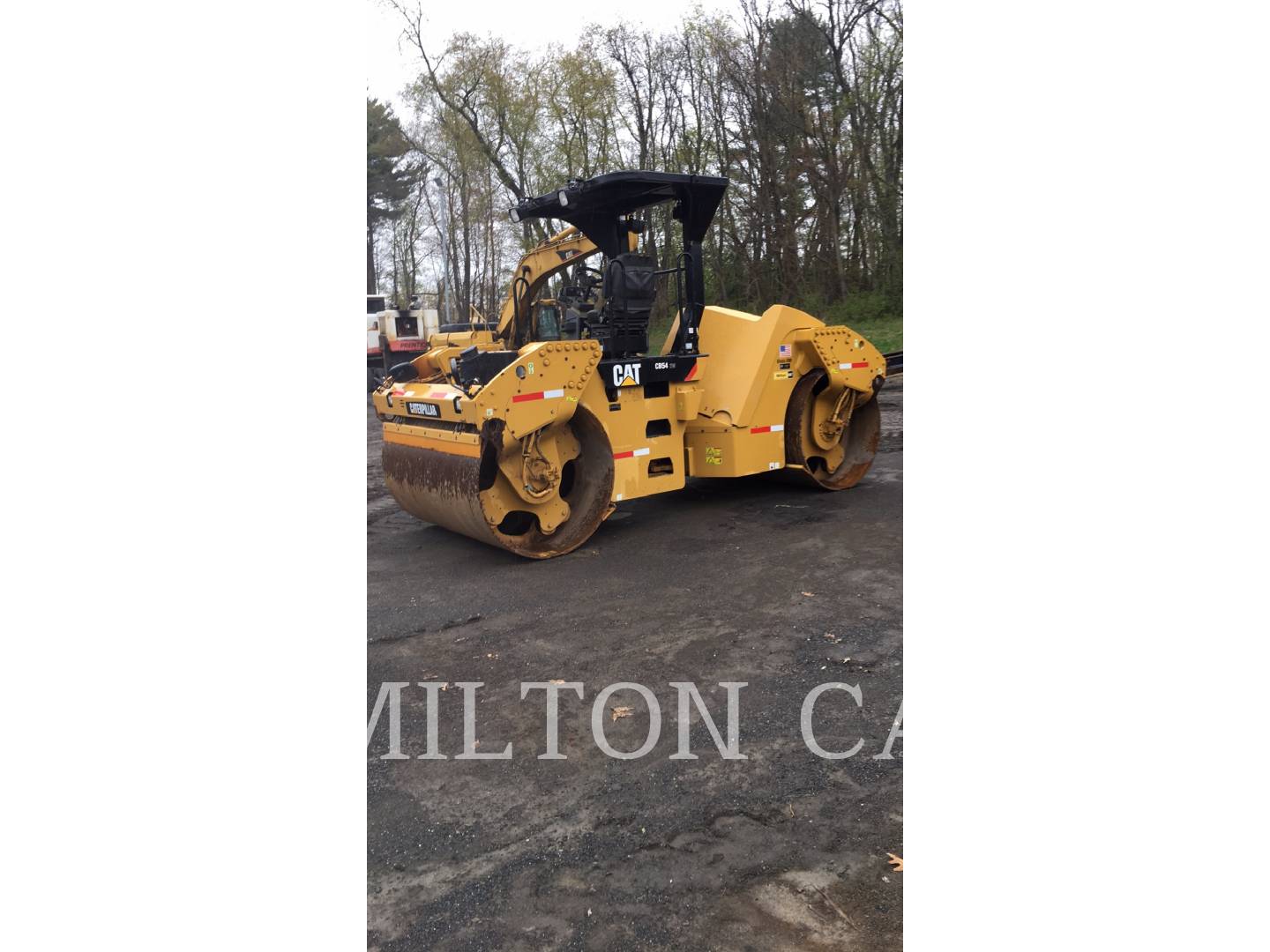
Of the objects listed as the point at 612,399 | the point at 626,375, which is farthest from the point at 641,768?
the point at 626,375

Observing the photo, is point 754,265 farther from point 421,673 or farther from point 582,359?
point 421,673

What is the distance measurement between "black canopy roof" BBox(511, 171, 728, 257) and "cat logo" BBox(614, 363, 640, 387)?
1131 millimetres

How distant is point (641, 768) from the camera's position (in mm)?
3408

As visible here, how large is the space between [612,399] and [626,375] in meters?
0.24

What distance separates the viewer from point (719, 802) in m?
3.14

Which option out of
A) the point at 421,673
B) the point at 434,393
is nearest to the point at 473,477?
the point at 434,393

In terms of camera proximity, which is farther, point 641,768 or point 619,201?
point 619,201

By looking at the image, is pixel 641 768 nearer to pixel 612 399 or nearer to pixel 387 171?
pixel 612 399

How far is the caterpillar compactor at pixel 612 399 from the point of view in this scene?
6.39 metres

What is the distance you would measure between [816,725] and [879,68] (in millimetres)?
15729

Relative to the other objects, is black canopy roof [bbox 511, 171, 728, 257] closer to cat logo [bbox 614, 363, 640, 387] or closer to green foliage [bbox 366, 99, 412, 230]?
cat logo [bbox 614, 363, 640, 387]

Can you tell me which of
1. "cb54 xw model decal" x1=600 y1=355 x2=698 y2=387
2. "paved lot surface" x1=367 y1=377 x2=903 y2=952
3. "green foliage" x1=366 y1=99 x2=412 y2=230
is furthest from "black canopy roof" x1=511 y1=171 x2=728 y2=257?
"green foliage" x1=366 y1=99 x2=412 y2=230

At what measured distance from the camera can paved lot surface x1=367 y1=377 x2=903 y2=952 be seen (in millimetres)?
2592

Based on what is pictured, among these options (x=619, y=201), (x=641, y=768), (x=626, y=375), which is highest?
(x=619, y=201)
